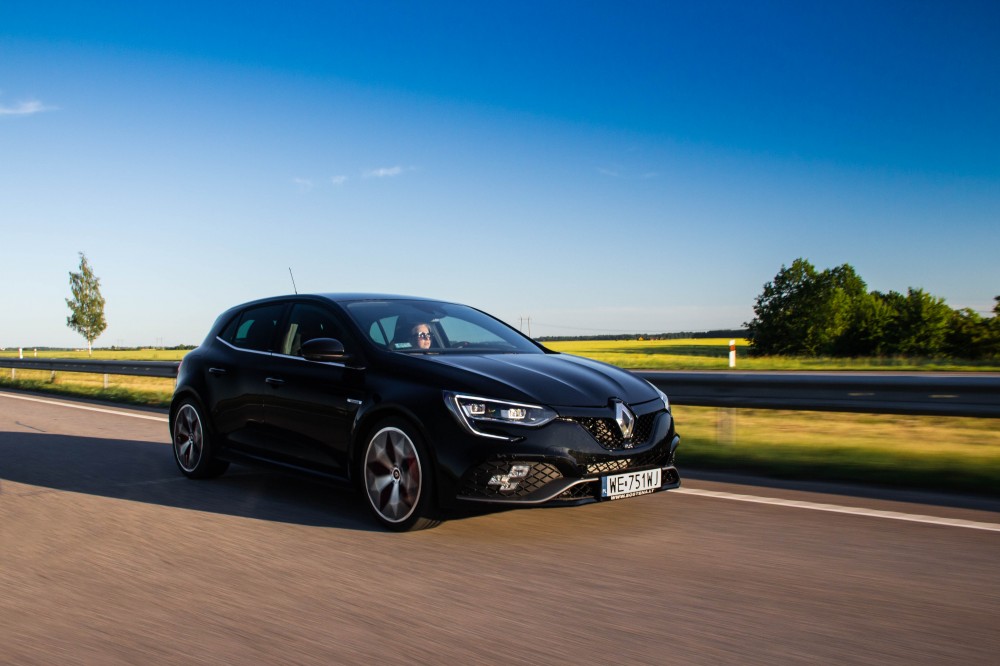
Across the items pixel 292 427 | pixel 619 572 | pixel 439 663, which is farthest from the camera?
pixel 292 427

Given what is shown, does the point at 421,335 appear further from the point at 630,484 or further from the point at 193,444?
the point at 193,444

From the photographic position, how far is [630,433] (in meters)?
5.04

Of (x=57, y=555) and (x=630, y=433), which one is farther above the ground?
(x=630, y=433)

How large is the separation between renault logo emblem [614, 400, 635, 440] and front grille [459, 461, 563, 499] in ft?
1.65

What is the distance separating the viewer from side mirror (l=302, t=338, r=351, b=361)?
551 centimetres

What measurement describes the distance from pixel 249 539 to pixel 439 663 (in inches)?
93.4

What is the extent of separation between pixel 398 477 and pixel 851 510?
9.50 feet

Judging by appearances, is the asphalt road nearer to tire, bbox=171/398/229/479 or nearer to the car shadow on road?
the car shadow on road

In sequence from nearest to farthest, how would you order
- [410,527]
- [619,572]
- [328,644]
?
[328,644] → [619,572] → [410,527]

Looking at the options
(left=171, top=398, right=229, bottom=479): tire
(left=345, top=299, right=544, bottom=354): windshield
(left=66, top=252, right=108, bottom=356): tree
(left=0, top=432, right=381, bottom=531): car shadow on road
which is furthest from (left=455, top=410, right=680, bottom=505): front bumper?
(left=66, top=252, right=108, bottom=356): tree

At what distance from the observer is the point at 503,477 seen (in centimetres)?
475

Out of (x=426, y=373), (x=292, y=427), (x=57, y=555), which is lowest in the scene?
(x=57, y=555)

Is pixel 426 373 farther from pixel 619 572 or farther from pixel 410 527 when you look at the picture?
pixel 619 572

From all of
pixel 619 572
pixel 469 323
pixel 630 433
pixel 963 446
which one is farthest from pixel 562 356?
pixel 963 446
